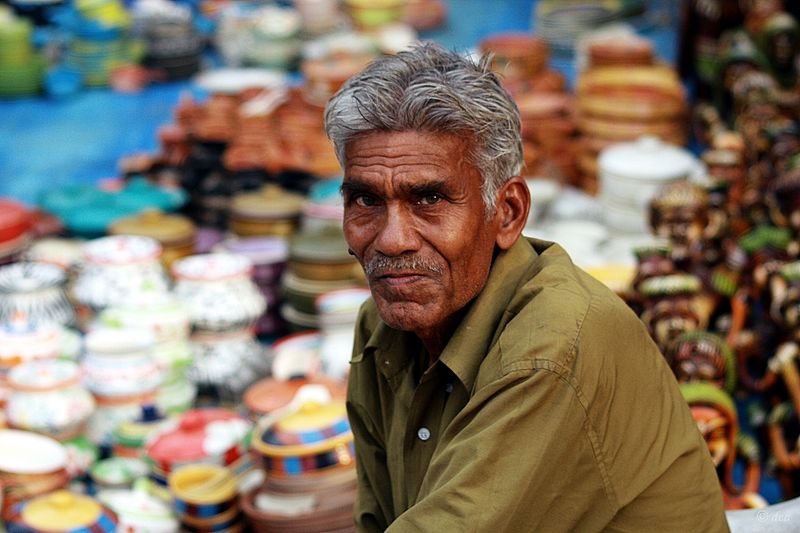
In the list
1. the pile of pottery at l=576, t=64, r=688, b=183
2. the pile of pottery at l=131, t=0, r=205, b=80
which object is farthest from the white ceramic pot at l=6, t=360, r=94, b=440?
the pile of pottery at l=131, t=0, r=205, b=80

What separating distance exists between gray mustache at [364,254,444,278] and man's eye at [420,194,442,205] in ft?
0.30

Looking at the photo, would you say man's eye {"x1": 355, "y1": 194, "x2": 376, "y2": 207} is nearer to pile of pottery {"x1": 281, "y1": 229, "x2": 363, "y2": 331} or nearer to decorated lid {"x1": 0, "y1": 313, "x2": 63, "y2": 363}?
decorated lid {"x1": 0, "y1": 313, "x2": 63, "y2": 363}

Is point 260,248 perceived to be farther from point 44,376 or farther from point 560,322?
point 560,322

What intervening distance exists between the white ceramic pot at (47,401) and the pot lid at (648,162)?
293cm

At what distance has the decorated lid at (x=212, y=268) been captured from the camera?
464 centimetres

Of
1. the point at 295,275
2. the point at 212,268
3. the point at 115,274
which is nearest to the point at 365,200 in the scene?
the point at 212,268

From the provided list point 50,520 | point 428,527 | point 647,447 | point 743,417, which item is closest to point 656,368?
point 647,447

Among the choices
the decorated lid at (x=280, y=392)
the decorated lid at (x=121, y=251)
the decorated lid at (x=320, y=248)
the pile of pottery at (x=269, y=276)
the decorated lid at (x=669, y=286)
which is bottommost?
the pile of pottery at (x=269, y=276)

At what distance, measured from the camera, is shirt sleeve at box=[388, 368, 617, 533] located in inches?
65.0

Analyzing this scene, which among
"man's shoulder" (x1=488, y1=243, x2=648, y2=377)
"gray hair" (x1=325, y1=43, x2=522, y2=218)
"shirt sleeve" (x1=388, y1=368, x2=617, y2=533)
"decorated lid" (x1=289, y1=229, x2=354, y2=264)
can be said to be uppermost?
"gray hair" (x1=325, y1=43, x2=522, y2=218)

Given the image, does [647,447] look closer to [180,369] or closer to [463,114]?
[463,114]

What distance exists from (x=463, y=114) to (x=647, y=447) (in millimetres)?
597

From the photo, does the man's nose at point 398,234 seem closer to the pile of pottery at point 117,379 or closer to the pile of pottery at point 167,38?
the pile of pottery at point 117,379

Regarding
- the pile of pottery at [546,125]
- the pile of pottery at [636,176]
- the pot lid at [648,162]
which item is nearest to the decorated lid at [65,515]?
the pile of pottery at [636,176]
